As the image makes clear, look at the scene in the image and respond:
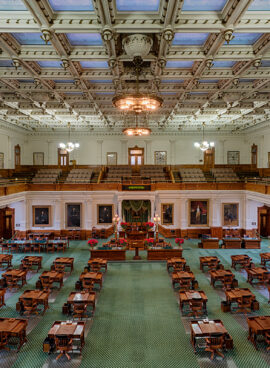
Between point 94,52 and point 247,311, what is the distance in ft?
34.2

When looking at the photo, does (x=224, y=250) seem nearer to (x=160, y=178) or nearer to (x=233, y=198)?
(x=233, y=198)

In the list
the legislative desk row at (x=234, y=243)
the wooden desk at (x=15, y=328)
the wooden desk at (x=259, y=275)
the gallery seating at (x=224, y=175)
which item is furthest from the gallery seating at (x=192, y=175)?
the wooden desk at (x=15, y=328)

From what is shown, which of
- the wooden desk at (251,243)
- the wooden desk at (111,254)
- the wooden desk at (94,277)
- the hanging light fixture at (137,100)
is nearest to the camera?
the hanging light fixture at (137,100)

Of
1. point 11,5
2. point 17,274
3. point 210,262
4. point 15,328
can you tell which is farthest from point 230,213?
point 11,5

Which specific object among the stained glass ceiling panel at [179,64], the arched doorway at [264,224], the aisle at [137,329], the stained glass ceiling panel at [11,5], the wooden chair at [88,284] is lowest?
the aisle at [137,329]

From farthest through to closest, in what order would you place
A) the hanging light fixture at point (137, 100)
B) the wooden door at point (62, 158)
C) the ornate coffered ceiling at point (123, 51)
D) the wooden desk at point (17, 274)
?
the wooden door at point (62, 158) < the wooden desk at point (17, 274) < the hanging light fixture at point (137, 100) < the ornate coffered ceiling at point (123, 51)

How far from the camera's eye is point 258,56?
27.6 feet

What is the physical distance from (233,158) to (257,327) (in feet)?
64.5

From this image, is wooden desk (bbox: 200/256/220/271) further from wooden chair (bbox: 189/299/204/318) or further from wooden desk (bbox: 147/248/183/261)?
wooden chair (bbox: 189/299/204/318)

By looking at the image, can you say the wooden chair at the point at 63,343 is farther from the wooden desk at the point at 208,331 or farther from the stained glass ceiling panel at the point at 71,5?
the stained glass ceiling panel at the point at 71,5

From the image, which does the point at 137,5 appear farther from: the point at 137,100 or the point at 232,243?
the point at 232,243

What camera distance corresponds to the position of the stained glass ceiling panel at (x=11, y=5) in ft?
20.1

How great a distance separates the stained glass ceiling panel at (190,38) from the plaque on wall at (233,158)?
59.2ft

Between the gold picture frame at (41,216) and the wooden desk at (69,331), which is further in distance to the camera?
the gold picture frame at (41,216)
